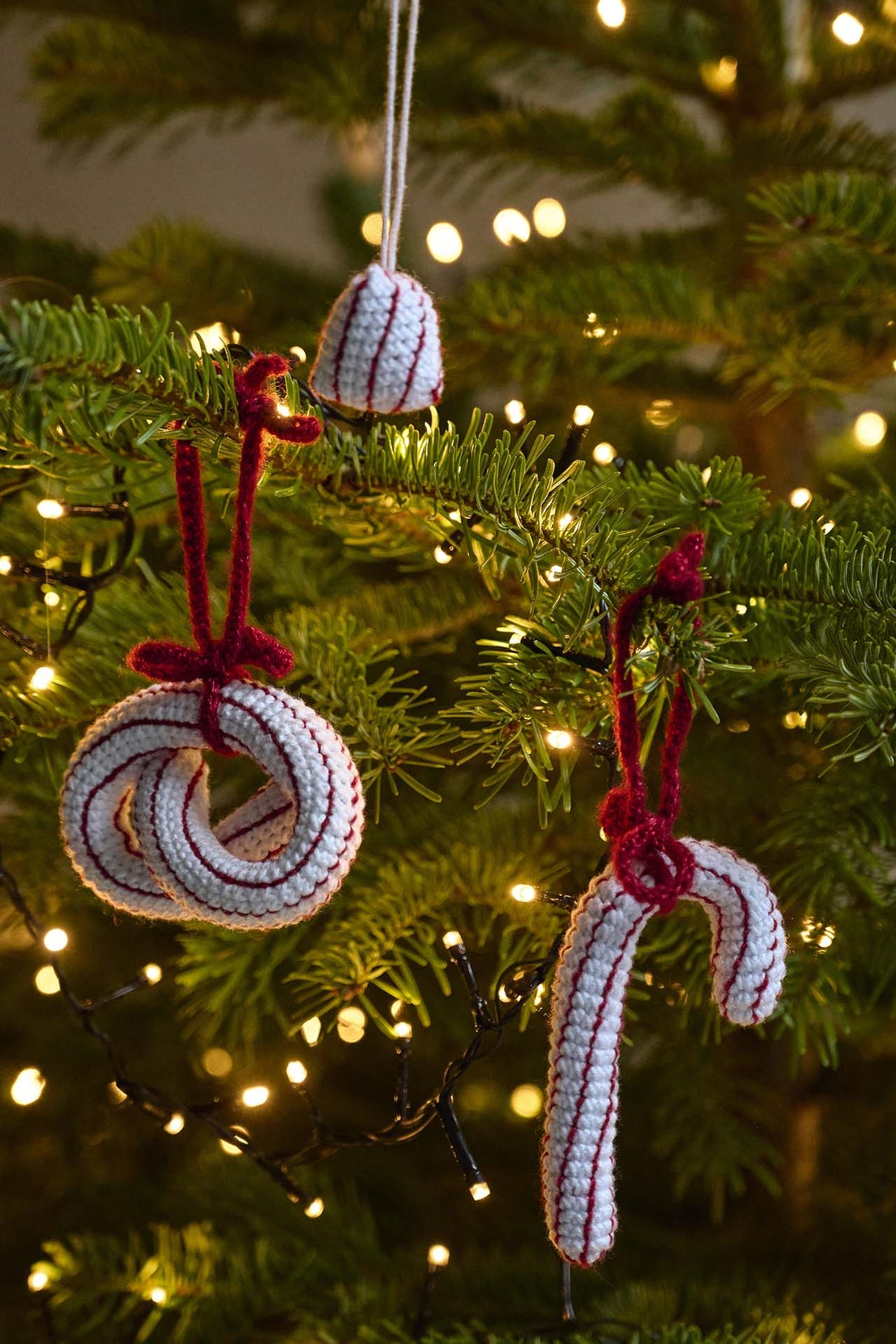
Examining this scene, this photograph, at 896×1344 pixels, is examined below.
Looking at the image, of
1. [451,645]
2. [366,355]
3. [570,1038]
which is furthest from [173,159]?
[570,1038]

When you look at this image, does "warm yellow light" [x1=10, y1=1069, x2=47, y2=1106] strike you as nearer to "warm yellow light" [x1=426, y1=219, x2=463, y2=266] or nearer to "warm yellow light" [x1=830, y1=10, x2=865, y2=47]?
"warm yellow light" [x1=426, y1=219, x2=463, y2=266]

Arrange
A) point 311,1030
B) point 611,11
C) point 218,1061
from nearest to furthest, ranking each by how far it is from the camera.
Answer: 1. point 311,1030
2. point 611,11
3. point 218,1061

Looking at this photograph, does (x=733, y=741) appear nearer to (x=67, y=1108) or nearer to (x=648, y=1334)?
(x=648, y=1334)

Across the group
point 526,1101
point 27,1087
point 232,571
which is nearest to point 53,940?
point 27,1087

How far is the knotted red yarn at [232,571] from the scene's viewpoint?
0.35 metres

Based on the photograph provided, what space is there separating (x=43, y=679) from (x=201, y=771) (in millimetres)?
106

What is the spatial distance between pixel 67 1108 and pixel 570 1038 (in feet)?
2.08

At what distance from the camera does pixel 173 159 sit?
148 centimetres

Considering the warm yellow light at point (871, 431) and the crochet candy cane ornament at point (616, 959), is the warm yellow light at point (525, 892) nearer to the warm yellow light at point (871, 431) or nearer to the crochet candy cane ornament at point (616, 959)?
the crochet candy cane ornament at point (616, 959)

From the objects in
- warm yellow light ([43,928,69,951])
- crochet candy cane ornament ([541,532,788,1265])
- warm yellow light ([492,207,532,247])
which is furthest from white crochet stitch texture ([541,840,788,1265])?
warm yellow light ([492,207,532,247])

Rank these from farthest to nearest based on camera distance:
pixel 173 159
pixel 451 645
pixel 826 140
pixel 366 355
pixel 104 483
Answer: pixel 173 159 → pixel 826 140 → pixel 451 645 → pixel 104 483 → pixel 366 355

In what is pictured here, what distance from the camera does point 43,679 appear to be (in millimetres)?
465

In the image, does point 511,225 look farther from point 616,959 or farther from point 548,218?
point 616,959

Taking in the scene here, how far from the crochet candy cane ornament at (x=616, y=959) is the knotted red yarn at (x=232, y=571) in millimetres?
127
